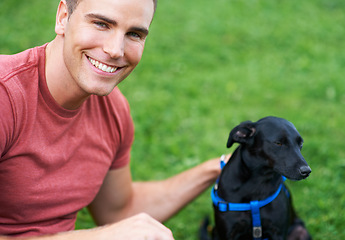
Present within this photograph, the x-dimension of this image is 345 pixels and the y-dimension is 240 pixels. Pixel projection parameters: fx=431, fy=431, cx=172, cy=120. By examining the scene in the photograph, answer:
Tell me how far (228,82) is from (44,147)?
419 cm

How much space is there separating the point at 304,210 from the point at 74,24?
9.08ft

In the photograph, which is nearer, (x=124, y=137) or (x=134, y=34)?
(x=134, y=34)

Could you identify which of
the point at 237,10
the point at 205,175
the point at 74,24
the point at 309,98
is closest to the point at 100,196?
the point at 205,175

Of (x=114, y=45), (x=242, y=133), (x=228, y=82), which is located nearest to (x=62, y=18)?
(x=114, y=45)

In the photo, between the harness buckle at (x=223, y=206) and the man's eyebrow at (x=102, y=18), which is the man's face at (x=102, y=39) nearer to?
the man's eyebrow at (x=102, y=18)

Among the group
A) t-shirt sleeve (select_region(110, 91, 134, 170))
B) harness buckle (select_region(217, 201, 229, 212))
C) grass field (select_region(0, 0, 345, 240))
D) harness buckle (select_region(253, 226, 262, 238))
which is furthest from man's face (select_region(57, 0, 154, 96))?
grass field (select_region(0, 0, 345, 240))

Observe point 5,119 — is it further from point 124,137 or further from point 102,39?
point 124,137

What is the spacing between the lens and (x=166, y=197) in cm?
333

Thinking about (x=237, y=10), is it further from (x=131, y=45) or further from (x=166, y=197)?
(x=131, y=45)

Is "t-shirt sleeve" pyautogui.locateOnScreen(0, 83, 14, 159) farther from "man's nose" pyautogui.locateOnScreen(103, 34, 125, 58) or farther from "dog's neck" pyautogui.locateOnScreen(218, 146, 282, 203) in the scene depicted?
"dog's neck" pyautogui.locateOnScreen(218, 146, 282, 203)

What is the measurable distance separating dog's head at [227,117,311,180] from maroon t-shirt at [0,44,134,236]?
831 millimetres

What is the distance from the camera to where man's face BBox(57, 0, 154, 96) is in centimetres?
224

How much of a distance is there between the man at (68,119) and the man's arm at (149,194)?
0.27 meters

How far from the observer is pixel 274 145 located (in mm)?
2699
